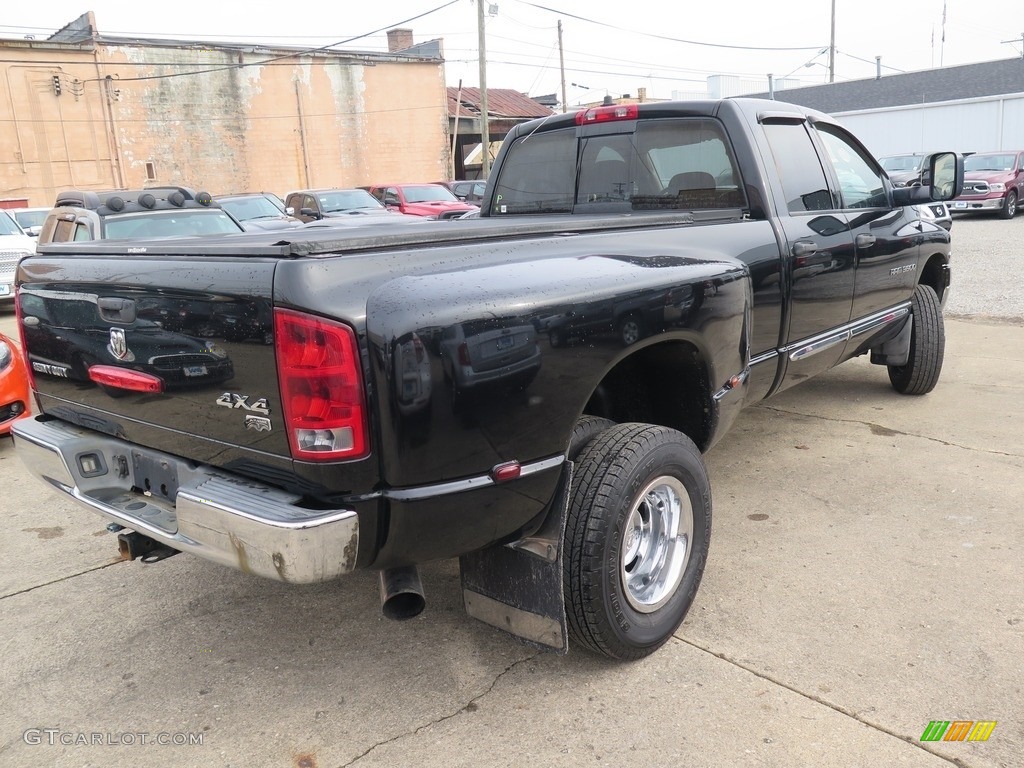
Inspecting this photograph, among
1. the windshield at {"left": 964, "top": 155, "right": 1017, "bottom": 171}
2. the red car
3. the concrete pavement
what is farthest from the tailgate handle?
the windshield at {"left": 964, "top": 155, "right": 1017, "bottom": 171}

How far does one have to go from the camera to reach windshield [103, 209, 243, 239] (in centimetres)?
807

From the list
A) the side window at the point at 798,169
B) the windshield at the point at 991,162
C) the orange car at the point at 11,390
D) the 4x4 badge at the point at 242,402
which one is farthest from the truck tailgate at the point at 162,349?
the windshield at the point at 991,162

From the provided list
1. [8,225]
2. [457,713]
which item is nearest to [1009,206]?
[8,225]

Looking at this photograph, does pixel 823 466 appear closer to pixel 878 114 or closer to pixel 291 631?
pixel 291 631

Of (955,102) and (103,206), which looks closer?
(103,206)

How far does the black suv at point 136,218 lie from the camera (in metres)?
8.05

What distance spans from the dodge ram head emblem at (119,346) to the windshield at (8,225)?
41.9 ft

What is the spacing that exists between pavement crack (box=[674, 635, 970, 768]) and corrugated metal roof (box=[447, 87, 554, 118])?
35728 millimetres

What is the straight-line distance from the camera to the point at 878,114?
34.8 m

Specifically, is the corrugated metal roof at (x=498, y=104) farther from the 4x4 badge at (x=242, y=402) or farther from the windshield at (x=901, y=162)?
the 4x4 badge at (x=242, y=402)

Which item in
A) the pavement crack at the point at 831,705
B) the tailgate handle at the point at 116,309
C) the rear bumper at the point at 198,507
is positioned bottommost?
the pavement crack at the point at 831,705

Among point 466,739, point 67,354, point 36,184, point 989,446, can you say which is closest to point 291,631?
point 466,739

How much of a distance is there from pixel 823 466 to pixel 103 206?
7.53 meters

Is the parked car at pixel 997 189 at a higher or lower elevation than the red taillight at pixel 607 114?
lower
